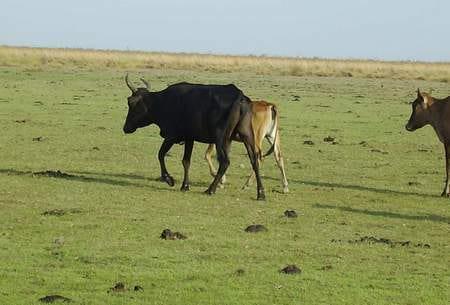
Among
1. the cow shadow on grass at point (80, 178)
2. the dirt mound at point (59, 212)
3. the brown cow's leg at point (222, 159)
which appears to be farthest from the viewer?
the cow shadow on grass at point (80, 178)

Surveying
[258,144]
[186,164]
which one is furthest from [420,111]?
[186,164]

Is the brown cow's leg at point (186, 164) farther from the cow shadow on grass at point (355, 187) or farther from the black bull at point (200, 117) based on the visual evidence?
the cow shadow on grass at point (355, 187)

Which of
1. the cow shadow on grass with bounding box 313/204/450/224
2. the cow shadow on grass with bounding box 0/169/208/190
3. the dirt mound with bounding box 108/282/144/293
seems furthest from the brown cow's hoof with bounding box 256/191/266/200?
the dirt mound with bounding box 108/282/144/293

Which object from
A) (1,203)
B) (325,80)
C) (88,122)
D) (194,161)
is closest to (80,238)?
(1,203)

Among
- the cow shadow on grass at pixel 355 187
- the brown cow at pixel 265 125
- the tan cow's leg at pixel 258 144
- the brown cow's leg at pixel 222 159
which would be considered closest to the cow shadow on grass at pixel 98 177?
the tan cow's leg at pixel 258 144

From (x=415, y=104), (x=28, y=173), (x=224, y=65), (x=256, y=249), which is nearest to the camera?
(x=256, y=249)

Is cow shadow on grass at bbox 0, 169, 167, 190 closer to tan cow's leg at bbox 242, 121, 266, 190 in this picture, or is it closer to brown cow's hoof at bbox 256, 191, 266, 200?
tan cow's leg at bbox 242, 121, 266, 190

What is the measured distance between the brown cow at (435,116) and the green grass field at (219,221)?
3.03ft

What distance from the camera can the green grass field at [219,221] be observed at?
32.8ft

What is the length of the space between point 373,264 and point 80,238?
353cm

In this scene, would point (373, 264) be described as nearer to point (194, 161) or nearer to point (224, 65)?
point (194, 161)

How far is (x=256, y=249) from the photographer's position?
38.4 ft

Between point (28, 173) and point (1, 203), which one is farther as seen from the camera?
point (28, 173)

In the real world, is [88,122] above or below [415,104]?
below
